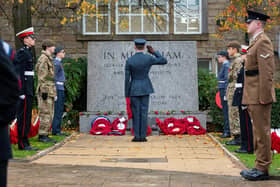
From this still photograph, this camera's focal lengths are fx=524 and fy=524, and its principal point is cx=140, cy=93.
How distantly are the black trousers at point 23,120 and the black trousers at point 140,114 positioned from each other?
2.63 m

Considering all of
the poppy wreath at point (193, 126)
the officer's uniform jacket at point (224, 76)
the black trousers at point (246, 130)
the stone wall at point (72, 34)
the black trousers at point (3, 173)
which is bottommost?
the poppy wreath at point (193, 126)

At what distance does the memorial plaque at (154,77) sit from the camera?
13.5 meters

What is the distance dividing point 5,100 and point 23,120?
5042mm

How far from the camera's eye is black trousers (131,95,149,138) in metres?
10.7

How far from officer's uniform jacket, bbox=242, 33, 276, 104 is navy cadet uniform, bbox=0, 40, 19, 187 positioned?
3205 millimetres

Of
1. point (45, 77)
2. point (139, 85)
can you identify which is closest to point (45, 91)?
point (45, 77)

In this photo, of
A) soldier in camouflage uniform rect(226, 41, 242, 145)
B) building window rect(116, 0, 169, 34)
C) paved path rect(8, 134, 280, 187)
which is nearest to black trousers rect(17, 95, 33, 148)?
paved path rect(8, 134, 280, 187)

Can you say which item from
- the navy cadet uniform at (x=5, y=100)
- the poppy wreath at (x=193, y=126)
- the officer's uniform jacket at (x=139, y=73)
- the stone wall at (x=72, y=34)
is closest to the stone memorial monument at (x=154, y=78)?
the poppy wreath at (x=193, y=126)

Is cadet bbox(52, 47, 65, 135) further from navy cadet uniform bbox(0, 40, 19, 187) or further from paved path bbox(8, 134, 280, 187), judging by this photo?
navy cadet uniform bbox(0, 40, 19, 187)

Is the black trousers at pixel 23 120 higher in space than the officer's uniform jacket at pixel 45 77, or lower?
lower

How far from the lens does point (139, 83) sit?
1059 cm

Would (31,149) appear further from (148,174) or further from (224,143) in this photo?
(224,143)

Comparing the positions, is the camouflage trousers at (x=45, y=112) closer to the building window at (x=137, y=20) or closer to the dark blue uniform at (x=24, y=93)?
the dark blue uniform at (x=24, y=93)

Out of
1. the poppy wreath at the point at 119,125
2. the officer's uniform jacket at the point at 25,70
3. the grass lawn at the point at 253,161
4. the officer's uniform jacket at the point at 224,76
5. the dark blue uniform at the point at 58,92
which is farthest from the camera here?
the poppy wreath at the point at 119,125
